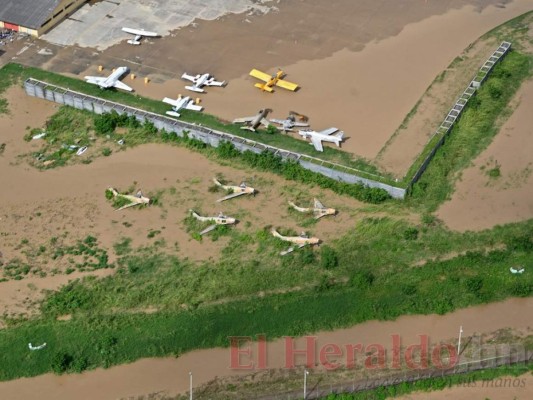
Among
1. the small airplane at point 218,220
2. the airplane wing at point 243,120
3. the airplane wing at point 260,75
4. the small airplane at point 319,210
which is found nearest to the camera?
the small airplane at point 218,220

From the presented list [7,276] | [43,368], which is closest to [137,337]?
[43,368]

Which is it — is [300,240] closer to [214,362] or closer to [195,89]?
Result: [214,362]

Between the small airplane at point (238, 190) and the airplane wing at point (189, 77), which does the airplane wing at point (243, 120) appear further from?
the small airplane at point (238, 190)

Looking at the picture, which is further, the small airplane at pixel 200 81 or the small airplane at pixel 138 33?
the small airplane at pixel 138 33

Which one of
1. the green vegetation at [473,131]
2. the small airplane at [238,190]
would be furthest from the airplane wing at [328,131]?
the small airplane at [238,190]

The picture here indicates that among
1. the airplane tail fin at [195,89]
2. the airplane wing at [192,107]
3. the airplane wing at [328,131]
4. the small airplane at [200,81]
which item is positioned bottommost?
the airplane wing at [328,131]

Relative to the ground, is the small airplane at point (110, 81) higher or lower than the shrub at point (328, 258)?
higher

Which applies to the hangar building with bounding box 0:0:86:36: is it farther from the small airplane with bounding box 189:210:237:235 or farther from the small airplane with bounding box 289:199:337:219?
the small airplane with bounding box 289:199:337:219

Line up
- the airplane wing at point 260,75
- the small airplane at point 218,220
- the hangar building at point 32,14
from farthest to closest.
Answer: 1. the hangar building at point 32,14
2. the airplane wing at point 260,75
3. the small airplane at point 218,220
